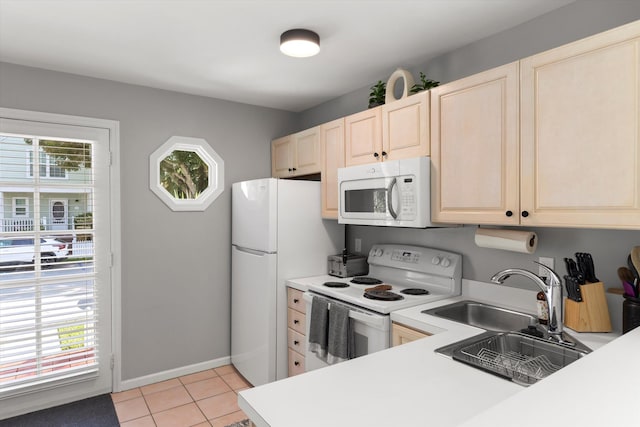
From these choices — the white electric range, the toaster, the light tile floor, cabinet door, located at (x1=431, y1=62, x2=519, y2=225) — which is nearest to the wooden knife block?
cabinet door, located at (x1=431, y1=62, x2=519, y2=225)

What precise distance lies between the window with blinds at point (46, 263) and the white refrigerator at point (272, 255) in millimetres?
1133

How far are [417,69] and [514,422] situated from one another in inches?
96.9

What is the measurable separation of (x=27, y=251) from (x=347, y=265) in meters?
2.27

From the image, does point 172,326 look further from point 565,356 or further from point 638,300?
point 638,300

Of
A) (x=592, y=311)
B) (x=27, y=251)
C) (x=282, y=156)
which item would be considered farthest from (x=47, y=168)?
(x=592, y=311)

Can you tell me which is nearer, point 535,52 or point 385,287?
point 535,52

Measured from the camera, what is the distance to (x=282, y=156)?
11.7 ft

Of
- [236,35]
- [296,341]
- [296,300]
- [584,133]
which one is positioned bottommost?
[296,341]

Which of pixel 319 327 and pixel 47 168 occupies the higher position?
pixel 47 168

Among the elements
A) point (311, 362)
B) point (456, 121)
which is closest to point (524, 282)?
point (456, 121)

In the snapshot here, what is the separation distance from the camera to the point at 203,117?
3365 mm

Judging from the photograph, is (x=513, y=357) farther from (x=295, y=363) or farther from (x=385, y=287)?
(x=295, y=363)

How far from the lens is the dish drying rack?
1.32 metres

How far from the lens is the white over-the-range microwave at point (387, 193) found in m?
2.18
